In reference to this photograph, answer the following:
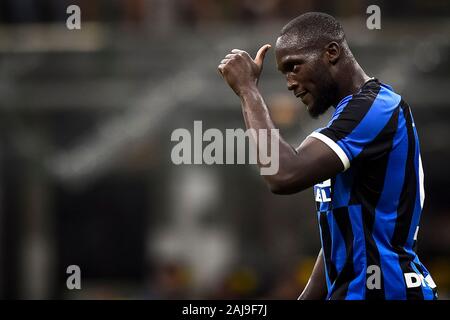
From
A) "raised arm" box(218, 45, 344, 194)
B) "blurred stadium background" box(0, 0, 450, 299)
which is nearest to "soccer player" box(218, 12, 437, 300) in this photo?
"raised arm" box(218, 45, 344, 194)

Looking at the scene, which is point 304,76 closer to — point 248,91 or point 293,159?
point 248,91

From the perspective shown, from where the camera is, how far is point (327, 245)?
14.4 ft

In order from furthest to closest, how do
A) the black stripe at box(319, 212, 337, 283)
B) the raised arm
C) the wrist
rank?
the black stripe at box(319, 212, 337, 283), the wrist, the raised arm

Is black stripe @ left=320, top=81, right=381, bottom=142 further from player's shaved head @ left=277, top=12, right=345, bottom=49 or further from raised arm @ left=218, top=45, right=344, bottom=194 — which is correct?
player's shaved head @ left=277, top=12, right=345, bottom=49

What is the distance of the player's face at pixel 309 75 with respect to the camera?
436 cm

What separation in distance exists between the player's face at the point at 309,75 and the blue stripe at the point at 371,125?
254 millimetres

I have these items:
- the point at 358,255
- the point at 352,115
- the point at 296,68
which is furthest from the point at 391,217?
the point at 296,68

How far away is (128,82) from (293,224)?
3.34 meters

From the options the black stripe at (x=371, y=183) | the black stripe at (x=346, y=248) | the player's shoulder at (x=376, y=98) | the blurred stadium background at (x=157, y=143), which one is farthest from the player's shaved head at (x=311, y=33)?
the blurred stadium background at (x=157, y=143)

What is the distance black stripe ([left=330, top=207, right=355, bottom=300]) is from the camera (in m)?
4.23

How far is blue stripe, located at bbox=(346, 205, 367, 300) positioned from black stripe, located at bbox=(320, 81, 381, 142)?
14.1 inches

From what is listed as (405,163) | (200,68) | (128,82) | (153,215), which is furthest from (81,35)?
(405,163)

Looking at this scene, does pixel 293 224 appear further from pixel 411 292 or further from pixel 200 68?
pixel 411 292

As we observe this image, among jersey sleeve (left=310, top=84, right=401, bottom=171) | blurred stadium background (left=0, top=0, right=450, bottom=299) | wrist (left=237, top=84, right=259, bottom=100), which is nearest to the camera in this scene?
jersey sleeve (left=310, top=84, right=401, bottom=171)
